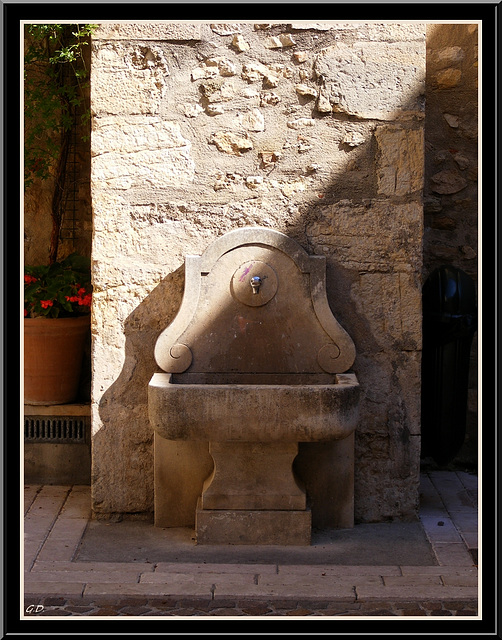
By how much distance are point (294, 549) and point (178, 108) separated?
2074 millimetres

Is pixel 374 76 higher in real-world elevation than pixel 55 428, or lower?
higher

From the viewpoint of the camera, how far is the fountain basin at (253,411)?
3.61 m

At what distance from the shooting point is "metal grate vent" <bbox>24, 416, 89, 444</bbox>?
4.68 meters

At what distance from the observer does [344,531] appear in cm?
404

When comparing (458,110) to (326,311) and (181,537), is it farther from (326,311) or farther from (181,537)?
(181,537)

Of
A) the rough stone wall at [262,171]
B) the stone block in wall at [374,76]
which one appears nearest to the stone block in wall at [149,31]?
the rough stone wall at [262,171]

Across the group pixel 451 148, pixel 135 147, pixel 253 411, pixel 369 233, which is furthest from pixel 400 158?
pixel 253 411

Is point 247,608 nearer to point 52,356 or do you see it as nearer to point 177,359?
point 177,359

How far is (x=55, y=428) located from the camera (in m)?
4.70

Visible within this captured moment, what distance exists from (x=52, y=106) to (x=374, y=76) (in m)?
1.85

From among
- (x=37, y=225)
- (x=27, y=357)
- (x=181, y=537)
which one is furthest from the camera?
(x=37, y=225)

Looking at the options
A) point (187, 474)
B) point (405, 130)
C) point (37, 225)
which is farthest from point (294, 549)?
point (37, 225)

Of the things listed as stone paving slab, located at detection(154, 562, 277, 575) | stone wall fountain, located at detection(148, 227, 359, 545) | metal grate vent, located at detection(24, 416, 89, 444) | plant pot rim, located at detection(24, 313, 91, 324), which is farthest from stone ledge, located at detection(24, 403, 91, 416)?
stone paving slab, located at detection(154, 562, 277, 575)


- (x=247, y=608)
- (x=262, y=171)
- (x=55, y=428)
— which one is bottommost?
(x=247, y=608)
